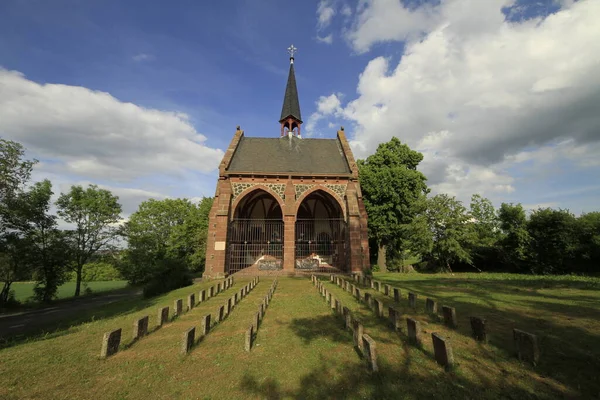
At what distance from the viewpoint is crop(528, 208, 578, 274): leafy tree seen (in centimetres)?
2011

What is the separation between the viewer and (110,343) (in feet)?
17.9

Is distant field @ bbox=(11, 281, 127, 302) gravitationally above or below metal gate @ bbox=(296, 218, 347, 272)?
below

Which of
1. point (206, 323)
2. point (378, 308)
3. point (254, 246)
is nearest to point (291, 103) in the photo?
point (254, 246)

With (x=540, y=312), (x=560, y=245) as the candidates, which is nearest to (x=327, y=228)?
(x=560, y=245)

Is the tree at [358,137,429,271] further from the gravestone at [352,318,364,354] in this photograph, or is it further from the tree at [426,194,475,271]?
the gravestone at [352,318,364,354]

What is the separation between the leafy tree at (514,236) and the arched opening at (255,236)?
19.9 m

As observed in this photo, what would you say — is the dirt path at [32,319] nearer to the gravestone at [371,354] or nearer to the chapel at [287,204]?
the chapel at [287,204]

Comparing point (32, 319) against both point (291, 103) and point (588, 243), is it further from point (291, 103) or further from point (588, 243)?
point (588, 243)

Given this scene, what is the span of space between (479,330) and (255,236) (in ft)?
80.3

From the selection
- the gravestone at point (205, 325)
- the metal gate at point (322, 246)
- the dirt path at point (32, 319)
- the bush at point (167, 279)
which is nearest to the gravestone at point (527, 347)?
the gravestone at point (205, 325)

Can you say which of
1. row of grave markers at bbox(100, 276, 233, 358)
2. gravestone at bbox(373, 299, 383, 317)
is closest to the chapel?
row of grave markers at bbox(100, 276, 233, 358)

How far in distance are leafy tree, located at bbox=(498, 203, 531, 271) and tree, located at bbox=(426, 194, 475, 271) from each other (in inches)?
130

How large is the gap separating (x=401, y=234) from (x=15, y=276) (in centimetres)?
2991

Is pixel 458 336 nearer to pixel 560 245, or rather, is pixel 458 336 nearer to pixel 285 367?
pixel 285 367
